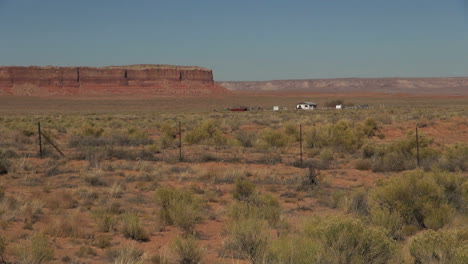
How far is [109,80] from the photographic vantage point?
168250 mm

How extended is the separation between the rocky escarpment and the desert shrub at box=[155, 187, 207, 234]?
146 m

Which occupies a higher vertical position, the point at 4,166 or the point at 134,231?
the point at 4,166

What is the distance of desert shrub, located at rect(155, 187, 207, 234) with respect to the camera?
34.7 ft

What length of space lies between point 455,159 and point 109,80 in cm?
15795

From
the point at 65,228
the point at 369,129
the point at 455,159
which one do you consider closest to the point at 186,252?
the point at 65,228

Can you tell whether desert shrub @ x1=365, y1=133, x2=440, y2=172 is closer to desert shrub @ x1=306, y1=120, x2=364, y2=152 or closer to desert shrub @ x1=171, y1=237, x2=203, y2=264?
desert shrub @ x1=306, y1=120, x2=364, y2=152

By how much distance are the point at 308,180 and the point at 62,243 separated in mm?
8790

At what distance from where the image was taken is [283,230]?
9.77 meters

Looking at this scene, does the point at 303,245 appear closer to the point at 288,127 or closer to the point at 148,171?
the point at 148,171

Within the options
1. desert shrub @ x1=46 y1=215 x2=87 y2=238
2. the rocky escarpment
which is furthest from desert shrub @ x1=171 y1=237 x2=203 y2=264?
the rocky escarpment

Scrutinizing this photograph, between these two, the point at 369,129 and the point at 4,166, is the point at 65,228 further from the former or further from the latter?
the point at 369,129

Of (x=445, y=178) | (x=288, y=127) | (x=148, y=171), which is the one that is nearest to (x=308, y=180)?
(x=445, y=178)

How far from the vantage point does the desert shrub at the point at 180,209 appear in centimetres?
1056

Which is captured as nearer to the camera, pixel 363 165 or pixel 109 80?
pixel 363 165
